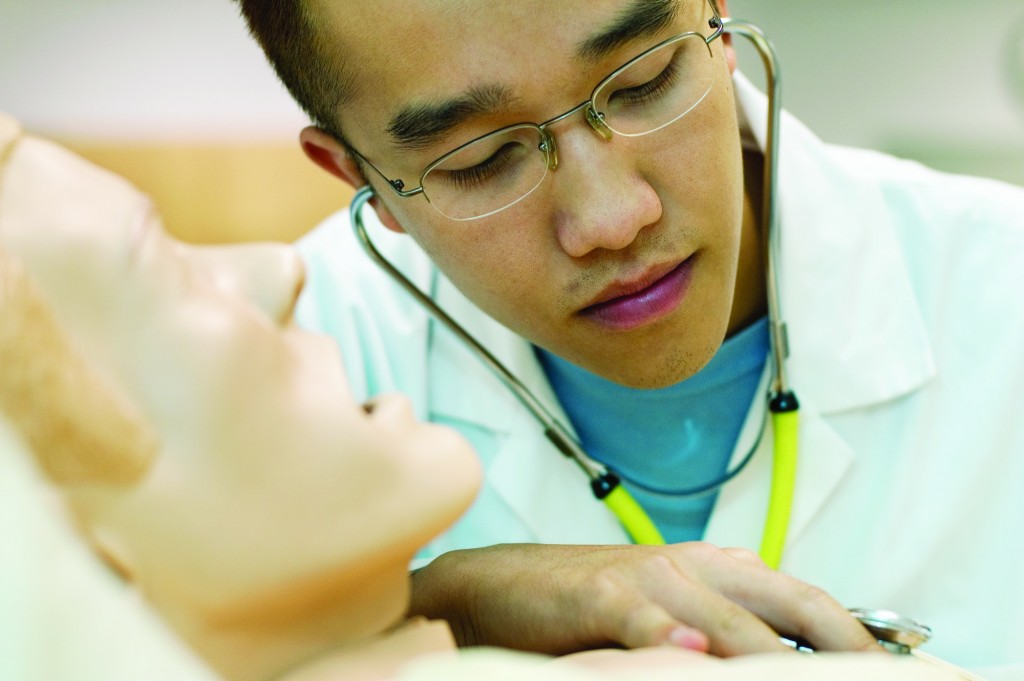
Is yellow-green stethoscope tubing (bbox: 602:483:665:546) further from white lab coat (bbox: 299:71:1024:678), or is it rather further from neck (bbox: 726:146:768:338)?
neck (bbox: 726:146:768:338)

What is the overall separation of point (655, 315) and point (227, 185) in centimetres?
126

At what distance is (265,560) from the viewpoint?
1.44 feet

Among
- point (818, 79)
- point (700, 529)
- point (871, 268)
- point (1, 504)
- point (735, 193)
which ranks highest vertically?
point (818, 79)

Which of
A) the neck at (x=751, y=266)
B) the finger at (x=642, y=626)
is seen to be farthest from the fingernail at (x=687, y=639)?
the neck at (x=751, y=266)

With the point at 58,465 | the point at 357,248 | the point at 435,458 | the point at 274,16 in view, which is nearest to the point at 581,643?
the point at 435,458

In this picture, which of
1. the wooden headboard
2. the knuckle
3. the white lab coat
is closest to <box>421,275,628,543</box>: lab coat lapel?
the white lab coat

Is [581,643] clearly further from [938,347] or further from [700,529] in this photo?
[938,347]

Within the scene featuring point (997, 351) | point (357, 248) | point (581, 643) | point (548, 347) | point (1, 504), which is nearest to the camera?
point (1, 504)

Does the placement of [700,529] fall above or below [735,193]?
below

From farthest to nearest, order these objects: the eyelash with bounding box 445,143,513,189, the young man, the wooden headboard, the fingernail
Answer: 1. the wooden headboard
2. the eyelash with bounding box 445,143,513,189
3. the young man
4. the fingernail

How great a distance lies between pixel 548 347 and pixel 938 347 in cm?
47

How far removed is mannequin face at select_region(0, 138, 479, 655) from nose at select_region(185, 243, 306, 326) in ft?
0.07

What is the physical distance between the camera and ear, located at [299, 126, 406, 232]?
963 millimetres

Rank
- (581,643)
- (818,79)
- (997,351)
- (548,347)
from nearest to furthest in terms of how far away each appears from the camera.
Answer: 1. (581,643)
2. (548,347)
3. (997,351)
4. (818,79)
